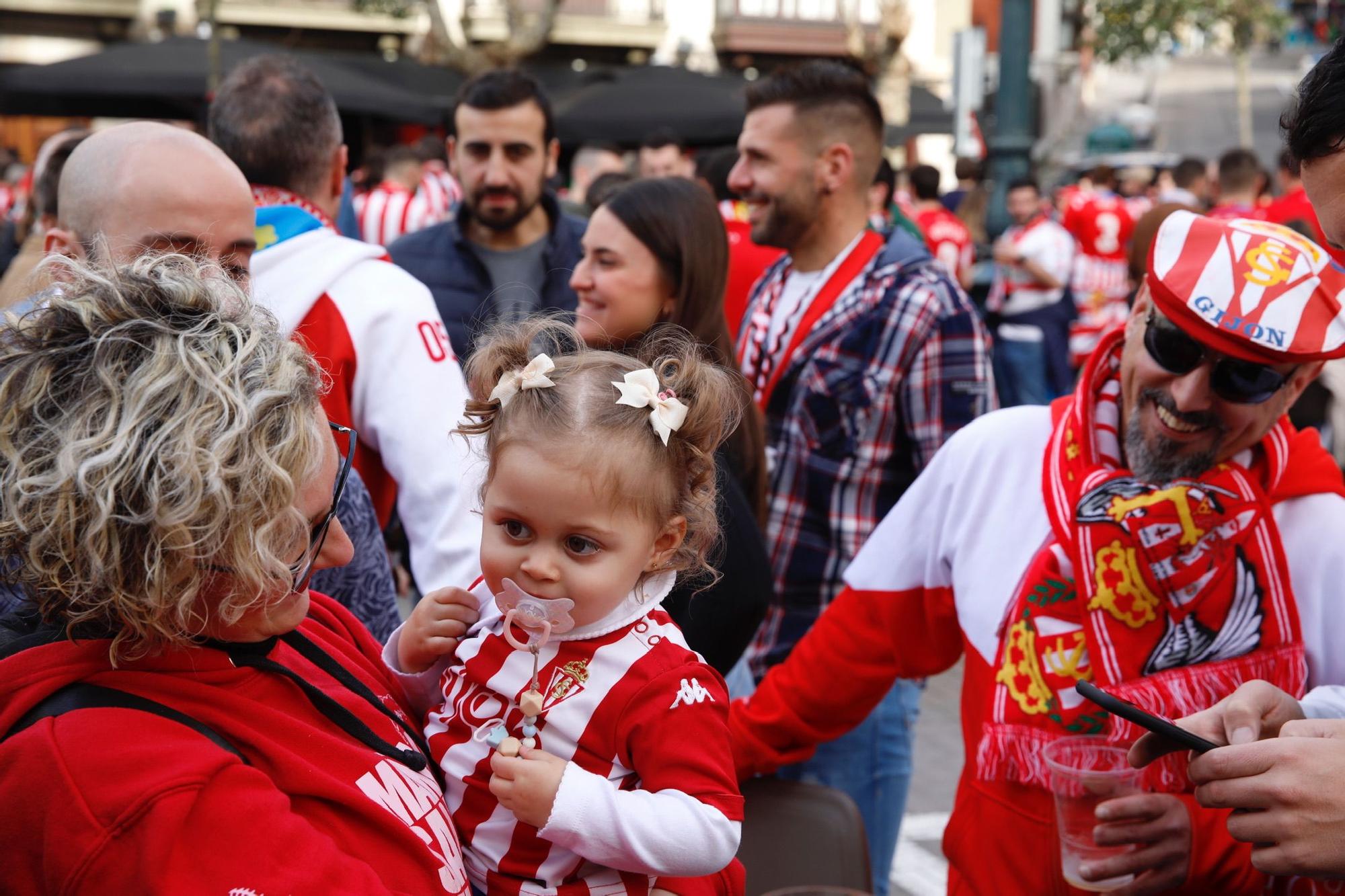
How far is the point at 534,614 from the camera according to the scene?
1.75 meters

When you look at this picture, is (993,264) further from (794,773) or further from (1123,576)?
(1123,576)

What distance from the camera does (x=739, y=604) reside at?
8.38 ft

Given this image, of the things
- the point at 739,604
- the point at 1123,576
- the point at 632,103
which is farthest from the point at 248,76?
the point at 632,103

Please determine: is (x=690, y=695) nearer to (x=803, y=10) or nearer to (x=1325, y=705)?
(x=1325, y=705)

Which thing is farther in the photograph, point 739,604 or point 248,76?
point 248,76

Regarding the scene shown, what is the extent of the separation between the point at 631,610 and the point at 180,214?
1248 mm

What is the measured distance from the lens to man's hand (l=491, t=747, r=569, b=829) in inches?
64.5

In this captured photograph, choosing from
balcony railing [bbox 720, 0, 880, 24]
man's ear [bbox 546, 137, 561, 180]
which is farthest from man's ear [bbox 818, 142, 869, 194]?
balcony railing [bbox 720, 0, 880, 24]

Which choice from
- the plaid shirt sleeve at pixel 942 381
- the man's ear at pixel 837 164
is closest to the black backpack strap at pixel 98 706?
the plaid shirt sleeve at pixel 942 381

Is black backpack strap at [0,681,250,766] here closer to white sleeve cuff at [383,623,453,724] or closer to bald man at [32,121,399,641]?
white sleeve cuff at [383,623,453,724]

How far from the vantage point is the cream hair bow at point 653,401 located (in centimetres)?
183

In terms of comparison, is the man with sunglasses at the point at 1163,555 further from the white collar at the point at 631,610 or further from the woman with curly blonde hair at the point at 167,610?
the woman with curly blonde hair at the point at 167,610

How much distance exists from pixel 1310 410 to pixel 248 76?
5.24 meters

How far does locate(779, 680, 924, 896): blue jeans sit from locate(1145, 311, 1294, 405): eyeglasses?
1566 mm
